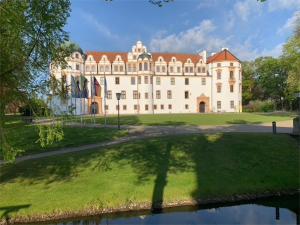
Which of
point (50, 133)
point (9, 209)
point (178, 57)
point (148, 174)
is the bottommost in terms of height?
point (9, 209)

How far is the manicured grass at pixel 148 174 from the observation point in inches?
549

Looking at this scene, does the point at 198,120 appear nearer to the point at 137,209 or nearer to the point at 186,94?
the point at 137,209

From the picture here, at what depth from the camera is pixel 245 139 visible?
22.5 m

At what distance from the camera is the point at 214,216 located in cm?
1309

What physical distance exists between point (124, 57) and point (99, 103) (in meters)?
12.3

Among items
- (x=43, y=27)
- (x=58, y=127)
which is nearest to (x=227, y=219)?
(x=58, y=127)

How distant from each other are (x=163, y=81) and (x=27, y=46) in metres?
69.3

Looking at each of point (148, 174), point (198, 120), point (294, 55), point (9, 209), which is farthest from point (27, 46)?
point (294, 55)

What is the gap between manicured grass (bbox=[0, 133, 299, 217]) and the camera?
45.8 ft

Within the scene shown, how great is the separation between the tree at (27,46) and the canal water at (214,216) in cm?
393

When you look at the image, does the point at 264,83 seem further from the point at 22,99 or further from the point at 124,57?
the point at 22,99

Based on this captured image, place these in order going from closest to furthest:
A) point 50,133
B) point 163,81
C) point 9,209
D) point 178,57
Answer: point 50,133 → point 9,209 → point 163,81 → point 178,57

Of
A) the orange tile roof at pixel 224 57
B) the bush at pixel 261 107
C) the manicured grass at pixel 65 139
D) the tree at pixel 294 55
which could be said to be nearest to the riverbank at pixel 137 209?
the manicured grass at pixel 65 139

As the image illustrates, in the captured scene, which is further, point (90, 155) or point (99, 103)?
point (99, 103)
